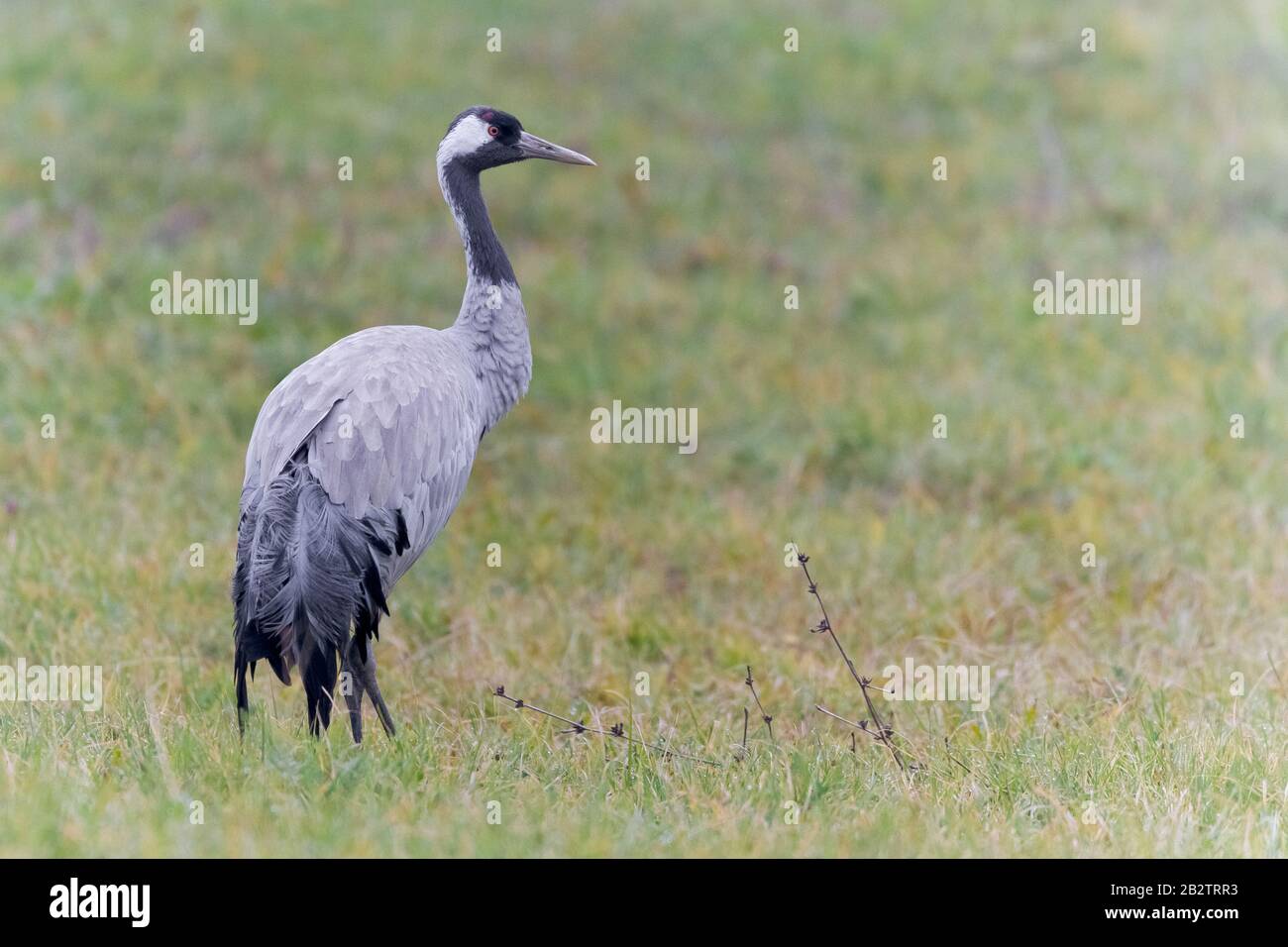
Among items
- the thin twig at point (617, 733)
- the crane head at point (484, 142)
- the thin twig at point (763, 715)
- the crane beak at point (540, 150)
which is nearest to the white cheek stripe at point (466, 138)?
the crane head at point (484, 142)

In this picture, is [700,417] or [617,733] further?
[700,417]

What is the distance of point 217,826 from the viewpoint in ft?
12.3

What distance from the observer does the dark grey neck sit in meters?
5.33

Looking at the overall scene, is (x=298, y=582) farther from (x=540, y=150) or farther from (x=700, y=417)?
(x=700, y=417)

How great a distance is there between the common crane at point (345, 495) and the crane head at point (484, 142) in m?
0.72

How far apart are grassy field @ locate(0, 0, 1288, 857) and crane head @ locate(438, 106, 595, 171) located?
1879mm

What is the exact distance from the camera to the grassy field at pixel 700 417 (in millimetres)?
4215

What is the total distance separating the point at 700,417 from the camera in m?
8.15

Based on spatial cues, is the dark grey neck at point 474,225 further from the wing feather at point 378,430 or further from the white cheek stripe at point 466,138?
the wing feather at point 378,430

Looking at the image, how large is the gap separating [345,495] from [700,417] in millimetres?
3967

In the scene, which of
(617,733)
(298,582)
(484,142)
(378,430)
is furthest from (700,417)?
(298,582)

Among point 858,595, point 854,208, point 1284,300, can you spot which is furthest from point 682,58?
point 858,595

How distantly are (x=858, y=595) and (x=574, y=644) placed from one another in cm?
138

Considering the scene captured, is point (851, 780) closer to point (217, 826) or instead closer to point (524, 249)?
point (217, 826)
